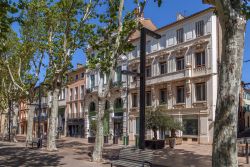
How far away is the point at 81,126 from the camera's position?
1966 inches

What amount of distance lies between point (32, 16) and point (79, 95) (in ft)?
82.9

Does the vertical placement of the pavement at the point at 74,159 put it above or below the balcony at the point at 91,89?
below

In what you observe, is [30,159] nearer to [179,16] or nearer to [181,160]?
[181,160]

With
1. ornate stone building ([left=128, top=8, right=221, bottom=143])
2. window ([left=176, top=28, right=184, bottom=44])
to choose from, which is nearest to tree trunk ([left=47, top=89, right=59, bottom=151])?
ornate stone building ([left=128, top=8, right=221, bottom=143])

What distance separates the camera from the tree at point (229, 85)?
7.02 m

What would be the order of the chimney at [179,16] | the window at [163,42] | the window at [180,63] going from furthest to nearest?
1. the chimney at [179,16]
2. the window at [163,42]
3. the window at [180,63]

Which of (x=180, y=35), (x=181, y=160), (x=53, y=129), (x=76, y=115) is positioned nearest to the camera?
(x=181, y=160)

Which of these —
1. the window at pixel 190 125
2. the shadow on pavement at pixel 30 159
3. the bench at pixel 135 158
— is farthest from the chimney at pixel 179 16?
the bench at pixel 135 158

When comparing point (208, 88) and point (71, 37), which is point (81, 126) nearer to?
point (208, 88)

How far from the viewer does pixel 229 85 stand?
7145mm

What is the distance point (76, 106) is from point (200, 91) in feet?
80.4

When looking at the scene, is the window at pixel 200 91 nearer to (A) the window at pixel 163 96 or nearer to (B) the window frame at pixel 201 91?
(B) the window frame at pixel 201 91

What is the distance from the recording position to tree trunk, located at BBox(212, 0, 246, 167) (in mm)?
7016

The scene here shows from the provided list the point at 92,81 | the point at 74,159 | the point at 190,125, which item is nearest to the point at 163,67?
the point at 190,125
